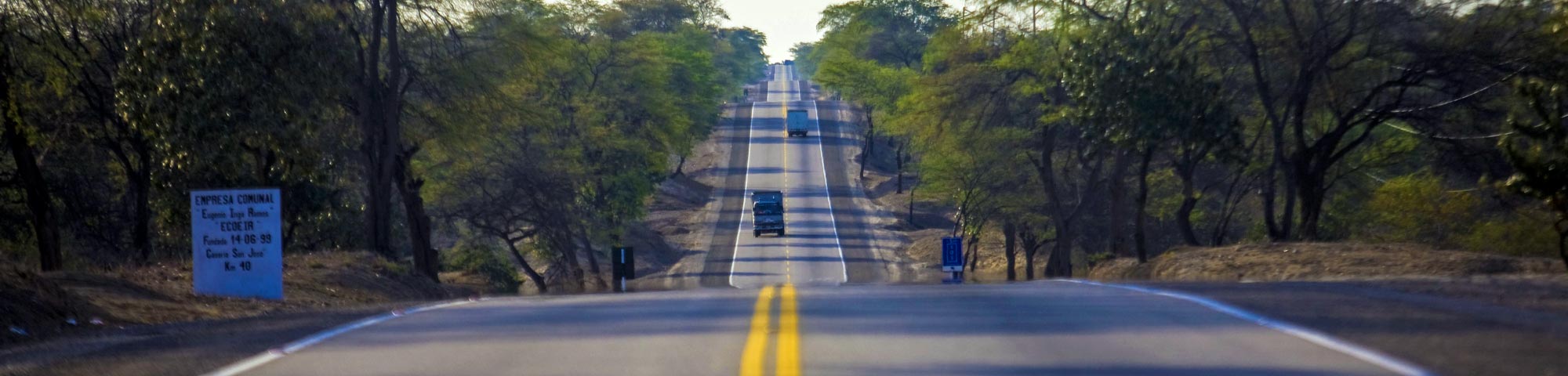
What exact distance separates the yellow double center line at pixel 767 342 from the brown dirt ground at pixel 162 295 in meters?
6.29

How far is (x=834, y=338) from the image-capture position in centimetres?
963

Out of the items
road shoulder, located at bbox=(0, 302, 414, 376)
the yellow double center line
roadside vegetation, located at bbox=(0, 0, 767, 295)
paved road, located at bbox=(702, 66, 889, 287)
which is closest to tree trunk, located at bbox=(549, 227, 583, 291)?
roadside vegetation, located at bbox=(0, 0, 767, 295)

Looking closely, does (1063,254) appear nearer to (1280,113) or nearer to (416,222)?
(1280,113)

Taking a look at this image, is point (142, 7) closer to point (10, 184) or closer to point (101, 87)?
point (101, 87)

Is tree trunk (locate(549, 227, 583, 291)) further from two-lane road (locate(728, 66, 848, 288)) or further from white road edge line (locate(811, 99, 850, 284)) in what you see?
white road edge line (locate(811, 99, 850, 284))

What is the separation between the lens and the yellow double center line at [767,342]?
26.4 ft

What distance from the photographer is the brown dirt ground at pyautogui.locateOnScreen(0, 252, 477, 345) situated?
42.2ft

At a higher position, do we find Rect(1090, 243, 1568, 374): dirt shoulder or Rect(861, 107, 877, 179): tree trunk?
Rect(861, 107, 877, 179): tree trunk

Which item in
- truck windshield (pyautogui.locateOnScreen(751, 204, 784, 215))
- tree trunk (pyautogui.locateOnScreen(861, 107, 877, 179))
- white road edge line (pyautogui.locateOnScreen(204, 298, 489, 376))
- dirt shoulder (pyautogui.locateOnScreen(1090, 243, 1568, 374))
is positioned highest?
tree trunk (pyautogui.locateOnScreen(861, 107, 877, 179))

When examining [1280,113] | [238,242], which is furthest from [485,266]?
[238,242]

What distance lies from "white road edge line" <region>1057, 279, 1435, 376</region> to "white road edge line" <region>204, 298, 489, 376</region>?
7.04m

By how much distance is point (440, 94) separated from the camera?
30000 mm

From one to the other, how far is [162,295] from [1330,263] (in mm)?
17211

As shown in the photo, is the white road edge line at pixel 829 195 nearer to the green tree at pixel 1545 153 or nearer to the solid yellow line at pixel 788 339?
the green tree at pixel 1545 153
